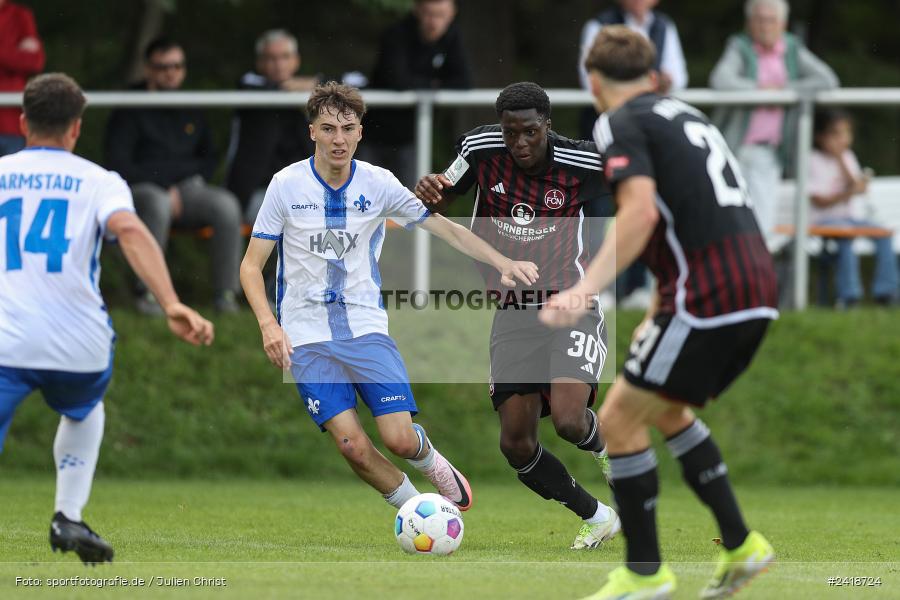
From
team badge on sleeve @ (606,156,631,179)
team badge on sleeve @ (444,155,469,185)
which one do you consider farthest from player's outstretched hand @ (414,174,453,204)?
team badge on sleeve @ (606,156,631,179)

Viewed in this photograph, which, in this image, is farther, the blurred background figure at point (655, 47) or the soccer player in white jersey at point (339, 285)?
the blurred background figure at point (655, 47)

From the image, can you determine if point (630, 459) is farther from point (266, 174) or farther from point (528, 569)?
point (266, 174)

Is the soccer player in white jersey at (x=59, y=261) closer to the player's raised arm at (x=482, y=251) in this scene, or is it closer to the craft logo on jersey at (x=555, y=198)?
the player's raised arm at (x=482, y=251)

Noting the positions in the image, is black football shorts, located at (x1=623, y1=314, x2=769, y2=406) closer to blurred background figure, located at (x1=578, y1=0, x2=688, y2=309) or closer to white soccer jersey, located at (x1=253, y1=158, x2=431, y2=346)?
white soccer jersey, located at (x1=253, y1=158, x2=431, y2=346)

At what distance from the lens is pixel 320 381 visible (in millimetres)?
7930

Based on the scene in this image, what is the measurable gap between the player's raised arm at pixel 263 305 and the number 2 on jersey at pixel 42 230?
58.0 inches

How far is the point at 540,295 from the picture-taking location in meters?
8.33

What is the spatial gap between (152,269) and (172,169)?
672cm

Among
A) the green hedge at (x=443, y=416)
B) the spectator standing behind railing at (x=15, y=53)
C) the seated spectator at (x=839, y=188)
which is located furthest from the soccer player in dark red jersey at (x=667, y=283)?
the seated spectator at (x=839, y=188)

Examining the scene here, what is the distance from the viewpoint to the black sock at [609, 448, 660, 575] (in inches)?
232

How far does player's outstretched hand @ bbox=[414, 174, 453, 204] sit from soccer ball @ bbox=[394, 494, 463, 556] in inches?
67.1

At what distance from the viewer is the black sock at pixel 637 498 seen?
19.3 ft

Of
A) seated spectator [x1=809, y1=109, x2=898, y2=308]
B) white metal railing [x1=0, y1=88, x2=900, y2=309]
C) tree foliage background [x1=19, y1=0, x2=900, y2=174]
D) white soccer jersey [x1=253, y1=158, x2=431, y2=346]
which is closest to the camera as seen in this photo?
white soccer jersey [x1=253, y1=158, x2=431, y2=346]

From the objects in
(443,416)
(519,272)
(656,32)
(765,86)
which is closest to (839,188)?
(765,86)
